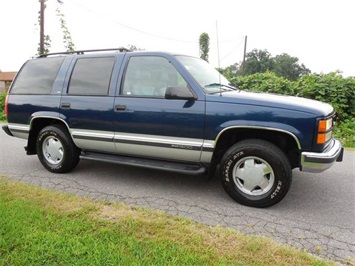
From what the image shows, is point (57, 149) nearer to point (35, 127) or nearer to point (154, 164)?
point (35, 127)

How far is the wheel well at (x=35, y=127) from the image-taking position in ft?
15.0

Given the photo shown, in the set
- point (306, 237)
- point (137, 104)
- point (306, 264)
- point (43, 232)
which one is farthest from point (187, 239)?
point (137, 104)

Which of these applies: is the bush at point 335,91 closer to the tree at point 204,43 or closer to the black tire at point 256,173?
the black tire at point 256,173

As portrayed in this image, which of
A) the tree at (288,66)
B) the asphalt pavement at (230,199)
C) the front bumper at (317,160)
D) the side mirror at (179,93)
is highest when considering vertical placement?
the tree at (288,66)

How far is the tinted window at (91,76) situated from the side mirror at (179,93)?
42.2 inches

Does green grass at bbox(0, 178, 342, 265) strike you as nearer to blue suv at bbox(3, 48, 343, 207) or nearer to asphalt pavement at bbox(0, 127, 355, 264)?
asphalt pavement at bbox(0, 127, 355, 264)

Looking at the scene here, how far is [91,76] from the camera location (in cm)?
418

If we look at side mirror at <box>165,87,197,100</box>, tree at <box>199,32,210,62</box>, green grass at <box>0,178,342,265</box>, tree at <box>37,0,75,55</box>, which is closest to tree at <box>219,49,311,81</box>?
tree at <box>199,32,210,62</box>

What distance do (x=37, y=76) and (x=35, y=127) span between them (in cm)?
84

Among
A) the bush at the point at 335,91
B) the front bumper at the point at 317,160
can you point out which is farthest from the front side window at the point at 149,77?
the bush at the point at 335,91

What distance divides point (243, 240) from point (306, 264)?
1.80 ft

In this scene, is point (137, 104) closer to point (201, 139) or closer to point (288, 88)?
point (201, 139)

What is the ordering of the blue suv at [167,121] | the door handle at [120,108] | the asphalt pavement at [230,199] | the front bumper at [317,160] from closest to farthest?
the asphalt pavement at [230,199] < the front bumper at [317,160] < the blue suv at [167,121] < the door handle at [120,108]

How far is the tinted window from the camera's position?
4062 mm
